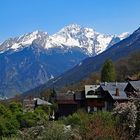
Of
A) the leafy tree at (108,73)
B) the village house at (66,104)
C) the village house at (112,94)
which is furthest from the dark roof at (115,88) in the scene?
the leafy tree at (108,73)

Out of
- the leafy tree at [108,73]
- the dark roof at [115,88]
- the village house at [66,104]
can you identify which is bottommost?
the village house at [66,104]

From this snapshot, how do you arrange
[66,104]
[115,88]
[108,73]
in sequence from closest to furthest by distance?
[115,88] → [66,104] → [108,73]

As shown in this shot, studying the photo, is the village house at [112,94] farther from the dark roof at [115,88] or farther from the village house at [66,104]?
the village house at [66,104]

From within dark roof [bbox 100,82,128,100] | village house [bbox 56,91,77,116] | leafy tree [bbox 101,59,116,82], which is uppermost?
leafy tree [bbox 101,59,116,82]

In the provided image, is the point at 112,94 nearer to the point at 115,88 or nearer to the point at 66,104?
the point at 115,88

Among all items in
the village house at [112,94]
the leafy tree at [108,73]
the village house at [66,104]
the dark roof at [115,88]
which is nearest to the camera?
the village house at [112,94]

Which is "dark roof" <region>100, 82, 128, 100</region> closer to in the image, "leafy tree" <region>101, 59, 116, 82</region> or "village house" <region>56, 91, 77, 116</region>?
"village house" <region>56, 91, 77, 116</region>

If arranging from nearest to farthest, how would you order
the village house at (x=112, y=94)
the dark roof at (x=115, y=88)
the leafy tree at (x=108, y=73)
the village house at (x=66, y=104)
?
the village house at (x=112, y=94)
the dark roof at (x=115, y=88)
the village house at (x=66, y=104)
the leafy tree at (x=108, y=73)

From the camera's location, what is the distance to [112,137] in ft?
70.5

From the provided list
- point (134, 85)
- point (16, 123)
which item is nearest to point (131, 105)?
point (16, 123)

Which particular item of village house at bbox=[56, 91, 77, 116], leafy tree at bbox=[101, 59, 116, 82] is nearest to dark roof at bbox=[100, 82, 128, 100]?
village house at bbox=[56, 91, 77, 116]

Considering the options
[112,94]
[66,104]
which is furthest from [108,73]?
[112,94]

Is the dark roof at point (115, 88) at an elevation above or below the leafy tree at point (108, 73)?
below

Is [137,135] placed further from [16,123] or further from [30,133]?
[16,123]
